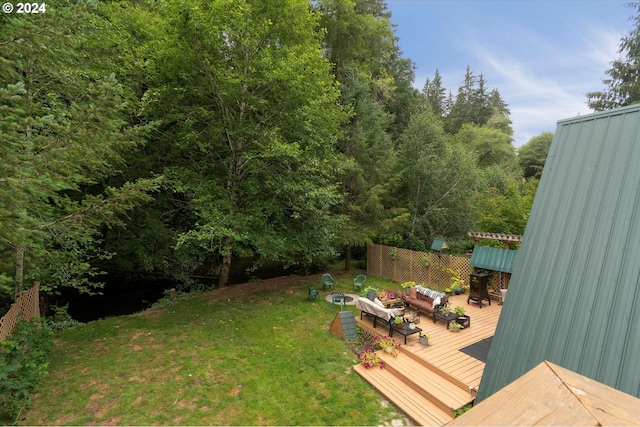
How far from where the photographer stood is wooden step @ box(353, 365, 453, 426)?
15.2 feet

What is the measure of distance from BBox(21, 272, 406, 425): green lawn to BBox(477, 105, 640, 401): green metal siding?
2.87 m

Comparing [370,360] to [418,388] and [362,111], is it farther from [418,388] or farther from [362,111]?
[362,111]

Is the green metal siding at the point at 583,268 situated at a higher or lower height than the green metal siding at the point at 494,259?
higher

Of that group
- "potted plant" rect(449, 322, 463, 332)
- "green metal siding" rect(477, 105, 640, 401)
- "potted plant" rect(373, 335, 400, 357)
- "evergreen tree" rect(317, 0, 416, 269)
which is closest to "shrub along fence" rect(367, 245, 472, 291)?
"evergreen tree" rect(317, 0, 416, 269)

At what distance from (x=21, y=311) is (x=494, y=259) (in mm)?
12780

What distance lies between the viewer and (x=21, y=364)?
16.5 feet

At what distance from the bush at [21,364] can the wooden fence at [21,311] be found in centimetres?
16

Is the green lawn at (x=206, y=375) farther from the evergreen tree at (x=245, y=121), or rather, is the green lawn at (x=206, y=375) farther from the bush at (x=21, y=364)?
the evergreen tree at (x=245, y=121)

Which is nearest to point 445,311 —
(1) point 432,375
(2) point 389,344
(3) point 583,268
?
(2) point 389,344

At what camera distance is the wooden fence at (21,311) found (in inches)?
198

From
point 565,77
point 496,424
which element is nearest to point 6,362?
point 496,424

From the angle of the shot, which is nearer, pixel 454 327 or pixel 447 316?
pixel 454 327

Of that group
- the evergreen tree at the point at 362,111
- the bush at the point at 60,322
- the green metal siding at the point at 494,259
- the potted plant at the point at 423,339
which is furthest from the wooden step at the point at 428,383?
the bush at the point at 60,322

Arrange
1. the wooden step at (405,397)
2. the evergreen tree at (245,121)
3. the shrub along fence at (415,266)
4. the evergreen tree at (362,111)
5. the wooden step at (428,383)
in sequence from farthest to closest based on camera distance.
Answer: the evergreen tree at (362,111) → the shrub along fence at (415,266) → the evergreen tree at (245,121) → the wooden step at (428,383) → the wooden step at (405,397)
